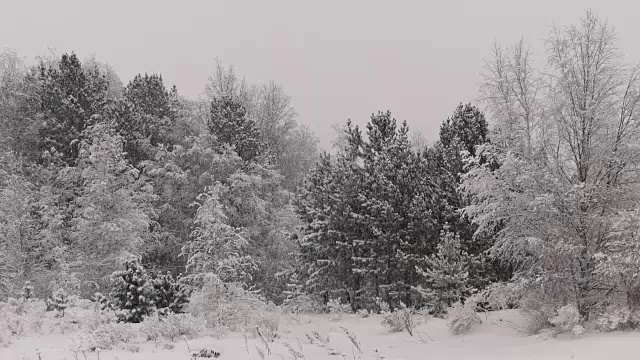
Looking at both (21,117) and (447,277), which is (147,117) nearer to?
(21,117)


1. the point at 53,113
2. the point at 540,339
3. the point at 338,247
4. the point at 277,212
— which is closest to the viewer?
the point at 540,339

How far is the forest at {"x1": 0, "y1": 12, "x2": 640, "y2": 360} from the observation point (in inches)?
456

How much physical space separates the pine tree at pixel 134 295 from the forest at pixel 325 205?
7 cm

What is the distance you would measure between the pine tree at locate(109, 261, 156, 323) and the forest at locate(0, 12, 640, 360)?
75mm

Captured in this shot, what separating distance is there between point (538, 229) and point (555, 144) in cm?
227

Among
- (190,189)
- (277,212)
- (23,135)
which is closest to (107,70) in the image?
(23,135)

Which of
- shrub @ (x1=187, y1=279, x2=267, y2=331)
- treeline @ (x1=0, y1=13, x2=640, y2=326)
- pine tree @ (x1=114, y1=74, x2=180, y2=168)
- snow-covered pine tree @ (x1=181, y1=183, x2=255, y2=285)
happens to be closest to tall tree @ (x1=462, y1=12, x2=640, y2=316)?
treeline @ (x1=0, y1=13, x2=640, y2=326)

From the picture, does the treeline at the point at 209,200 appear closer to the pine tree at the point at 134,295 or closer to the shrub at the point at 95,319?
the pine tree at the point at 134,295

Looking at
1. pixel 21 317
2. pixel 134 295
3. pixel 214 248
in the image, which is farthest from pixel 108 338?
pixel 214 248

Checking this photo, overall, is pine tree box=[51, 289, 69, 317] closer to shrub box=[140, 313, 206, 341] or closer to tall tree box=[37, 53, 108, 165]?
shrub box=[140, 313, 206, 341]

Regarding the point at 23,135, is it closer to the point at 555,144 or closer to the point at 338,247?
the point at 338,247

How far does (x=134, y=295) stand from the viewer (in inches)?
543

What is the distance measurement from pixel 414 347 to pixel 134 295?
7934mm

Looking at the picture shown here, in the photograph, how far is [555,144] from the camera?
12.4 metres
